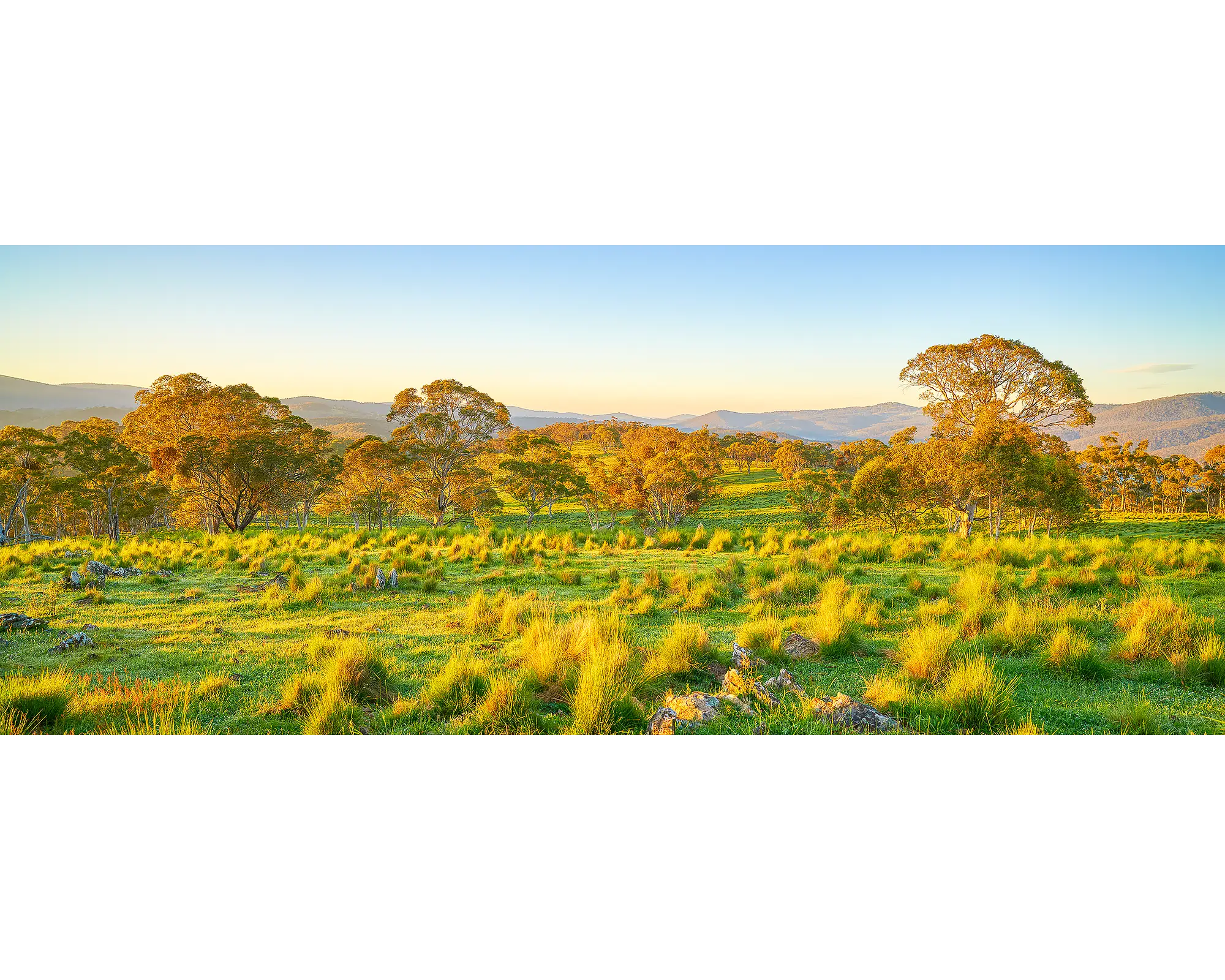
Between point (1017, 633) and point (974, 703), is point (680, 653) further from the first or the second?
point (1017, 633)

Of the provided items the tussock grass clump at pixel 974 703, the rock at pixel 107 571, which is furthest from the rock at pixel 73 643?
the tussock grass clump at pixel 974 703

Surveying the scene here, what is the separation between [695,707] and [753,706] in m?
0.39

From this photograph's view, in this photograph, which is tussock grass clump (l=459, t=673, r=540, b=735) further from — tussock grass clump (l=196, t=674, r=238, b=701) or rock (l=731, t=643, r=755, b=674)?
tussock grass clump (l=196, t=674, r=238, b=701)

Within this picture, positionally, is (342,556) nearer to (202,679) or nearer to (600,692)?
(202,679)

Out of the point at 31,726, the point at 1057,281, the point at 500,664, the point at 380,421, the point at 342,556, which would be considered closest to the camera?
the point at 31,726

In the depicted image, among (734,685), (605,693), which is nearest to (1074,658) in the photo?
(734,685)

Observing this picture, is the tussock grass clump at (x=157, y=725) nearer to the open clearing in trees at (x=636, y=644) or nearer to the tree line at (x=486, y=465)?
the open clearing in trees at (x=636, y=644)

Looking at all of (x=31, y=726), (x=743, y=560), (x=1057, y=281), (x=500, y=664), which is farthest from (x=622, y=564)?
(x=1057, y=281)

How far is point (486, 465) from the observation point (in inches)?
979

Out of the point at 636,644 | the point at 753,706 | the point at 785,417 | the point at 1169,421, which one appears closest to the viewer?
the point at 753,706

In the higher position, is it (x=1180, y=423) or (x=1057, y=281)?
(x=1057, y=281)

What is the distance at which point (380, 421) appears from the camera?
2231 centimetres

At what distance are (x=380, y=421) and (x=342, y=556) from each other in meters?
13.1
